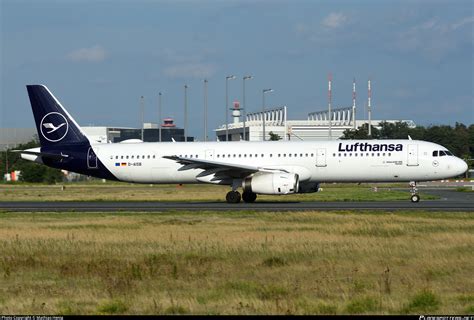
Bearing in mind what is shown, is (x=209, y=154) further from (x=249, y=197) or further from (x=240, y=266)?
(x=240, y=266)

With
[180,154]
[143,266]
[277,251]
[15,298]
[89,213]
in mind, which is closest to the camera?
Answer: [15,298]

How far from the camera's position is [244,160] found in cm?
4950

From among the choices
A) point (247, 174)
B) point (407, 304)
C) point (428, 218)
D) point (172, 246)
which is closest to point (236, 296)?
point (407, 304)

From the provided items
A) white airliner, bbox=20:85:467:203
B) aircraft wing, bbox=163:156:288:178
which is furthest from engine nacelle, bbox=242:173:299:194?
aircraft wing, bbox=163:156:288:178

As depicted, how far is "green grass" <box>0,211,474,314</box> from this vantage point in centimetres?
1540

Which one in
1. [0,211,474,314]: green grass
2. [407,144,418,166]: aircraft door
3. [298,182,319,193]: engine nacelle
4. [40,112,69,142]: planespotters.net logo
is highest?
[40,112,69,142]: planespotters.net logo

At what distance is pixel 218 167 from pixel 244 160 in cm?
258

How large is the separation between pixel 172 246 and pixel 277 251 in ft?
10.8

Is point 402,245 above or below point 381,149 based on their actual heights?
below

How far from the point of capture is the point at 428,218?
3425cm

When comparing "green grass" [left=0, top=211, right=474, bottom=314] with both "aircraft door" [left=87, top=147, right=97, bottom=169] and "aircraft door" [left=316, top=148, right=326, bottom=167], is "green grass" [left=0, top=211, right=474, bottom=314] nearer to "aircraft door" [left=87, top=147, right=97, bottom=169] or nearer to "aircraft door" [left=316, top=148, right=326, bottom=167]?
"aircraft door" [left=316, top=148, right=326, bottom=167]

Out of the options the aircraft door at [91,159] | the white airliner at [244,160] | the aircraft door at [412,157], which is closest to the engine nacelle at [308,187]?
the white airliner at [244,160]

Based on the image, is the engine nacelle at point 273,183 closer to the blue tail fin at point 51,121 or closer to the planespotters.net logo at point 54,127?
the blue tail fin at point 51,121

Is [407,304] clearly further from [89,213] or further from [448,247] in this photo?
[89,213]
